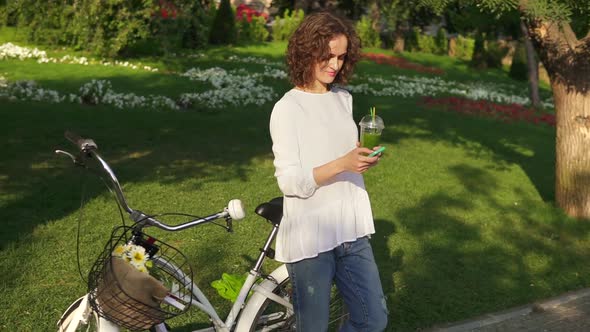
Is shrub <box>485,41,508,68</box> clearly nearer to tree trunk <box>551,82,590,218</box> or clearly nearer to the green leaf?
tree trunk <box>551,82,590,218</box>

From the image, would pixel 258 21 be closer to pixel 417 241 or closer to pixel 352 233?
pixel 417 241

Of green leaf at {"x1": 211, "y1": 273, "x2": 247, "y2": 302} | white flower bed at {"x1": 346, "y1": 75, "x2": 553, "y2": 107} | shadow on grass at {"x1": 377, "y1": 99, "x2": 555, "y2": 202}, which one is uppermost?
green leaf at {"x1": 211, "y1": 273, "x2": 247, "y2": 302}

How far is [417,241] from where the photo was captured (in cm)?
819

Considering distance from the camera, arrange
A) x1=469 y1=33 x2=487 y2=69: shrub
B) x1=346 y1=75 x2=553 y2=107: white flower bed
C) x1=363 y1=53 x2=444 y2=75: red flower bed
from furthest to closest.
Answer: x1=469 y1=33 x2=487 y2=69: shrub, x1=363 y1=53 x2=444 y2=75: red flower bed, x1=346 y1=75 x2=553 y2=107: white flower bed

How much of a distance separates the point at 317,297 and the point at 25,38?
76.8ft

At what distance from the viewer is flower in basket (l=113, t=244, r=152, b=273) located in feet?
10.8

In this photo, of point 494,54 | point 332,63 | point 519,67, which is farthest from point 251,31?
point 332,63

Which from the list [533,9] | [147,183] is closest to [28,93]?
[147,183]

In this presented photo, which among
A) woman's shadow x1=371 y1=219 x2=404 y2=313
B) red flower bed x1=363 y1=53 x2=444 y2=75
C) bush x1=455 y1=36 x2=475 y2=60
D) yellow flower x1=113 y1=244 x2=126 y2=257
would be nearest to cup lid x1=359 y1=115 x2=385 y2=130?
yellow flower x1=113 y1=244 x2=126 y2=257

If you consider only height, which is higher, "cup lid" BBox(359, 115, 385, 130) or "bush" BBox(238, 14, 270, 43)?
"cup lid" BBox(359, 115, 385, 130)

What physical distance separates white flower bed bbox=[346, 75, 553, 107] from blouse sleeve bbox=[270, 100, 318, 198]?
17.8 metres

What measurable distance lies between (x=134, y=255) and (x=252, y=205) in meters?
5.96

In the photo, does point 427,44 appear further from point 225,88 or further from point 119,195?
point 119,195

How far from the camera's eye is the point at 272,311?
438 centimetres
